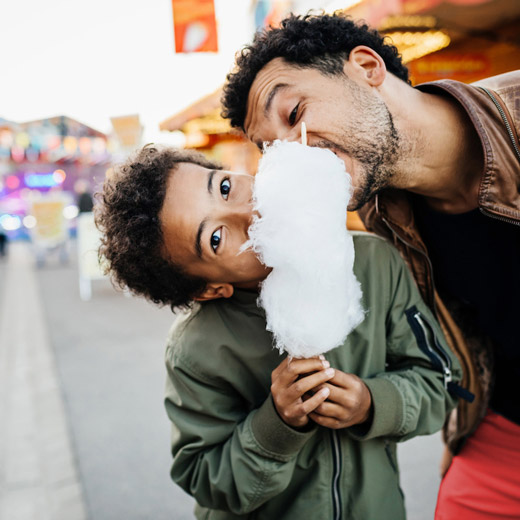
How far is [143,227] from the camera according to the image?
4.38ft

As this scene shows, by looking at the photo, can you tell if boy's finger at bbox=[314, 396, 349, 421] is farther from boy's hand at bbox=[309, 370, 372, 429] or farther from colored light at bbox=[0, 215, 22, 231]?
colored light at bbox=[0, 215, 22, 231]

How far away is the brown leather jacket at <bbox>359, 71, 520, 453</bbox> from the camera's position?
4.25ft

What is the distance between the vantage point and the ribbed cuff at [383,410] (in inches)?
45.4

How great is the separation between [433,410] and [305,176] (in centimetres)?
81

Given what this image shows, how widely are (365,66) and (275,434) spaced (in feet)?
3.92

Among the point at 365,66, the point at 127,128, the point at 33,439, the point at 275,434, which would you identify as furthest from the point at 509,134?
the point at 127,128

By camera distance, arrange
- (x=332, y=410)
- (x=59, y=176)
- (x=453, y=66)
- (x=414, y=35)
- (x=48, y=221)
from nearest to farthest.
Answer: (x=332, y=410)
(x=414, y=35)
(x=453, y=66)
(x=48, y=221)
(x=59, y=176)

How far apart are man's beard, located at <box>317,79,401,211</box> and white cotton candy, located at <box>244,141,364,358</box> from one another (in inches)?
Answer: 12.7

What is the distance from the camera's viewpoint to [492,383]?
1649mm

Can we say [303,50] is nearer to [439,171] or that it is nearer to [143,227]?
[439,171]

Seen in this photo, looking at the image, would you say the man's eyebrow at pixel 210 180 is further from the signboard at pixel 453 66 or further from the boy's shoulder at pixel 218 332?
the signboard at pixel 453 66

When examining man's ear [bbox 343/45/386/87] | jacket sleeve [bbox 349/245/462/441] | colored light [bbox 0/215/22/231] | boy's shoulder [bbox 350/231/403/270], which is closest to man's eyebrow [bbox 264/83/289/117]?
man's ear [bbox 343/45/386/87]

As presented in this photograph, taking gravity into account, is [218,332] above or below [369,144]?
below

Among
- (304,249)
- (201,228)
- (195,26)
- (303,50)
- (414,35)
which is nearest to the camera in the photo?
(304,249)
